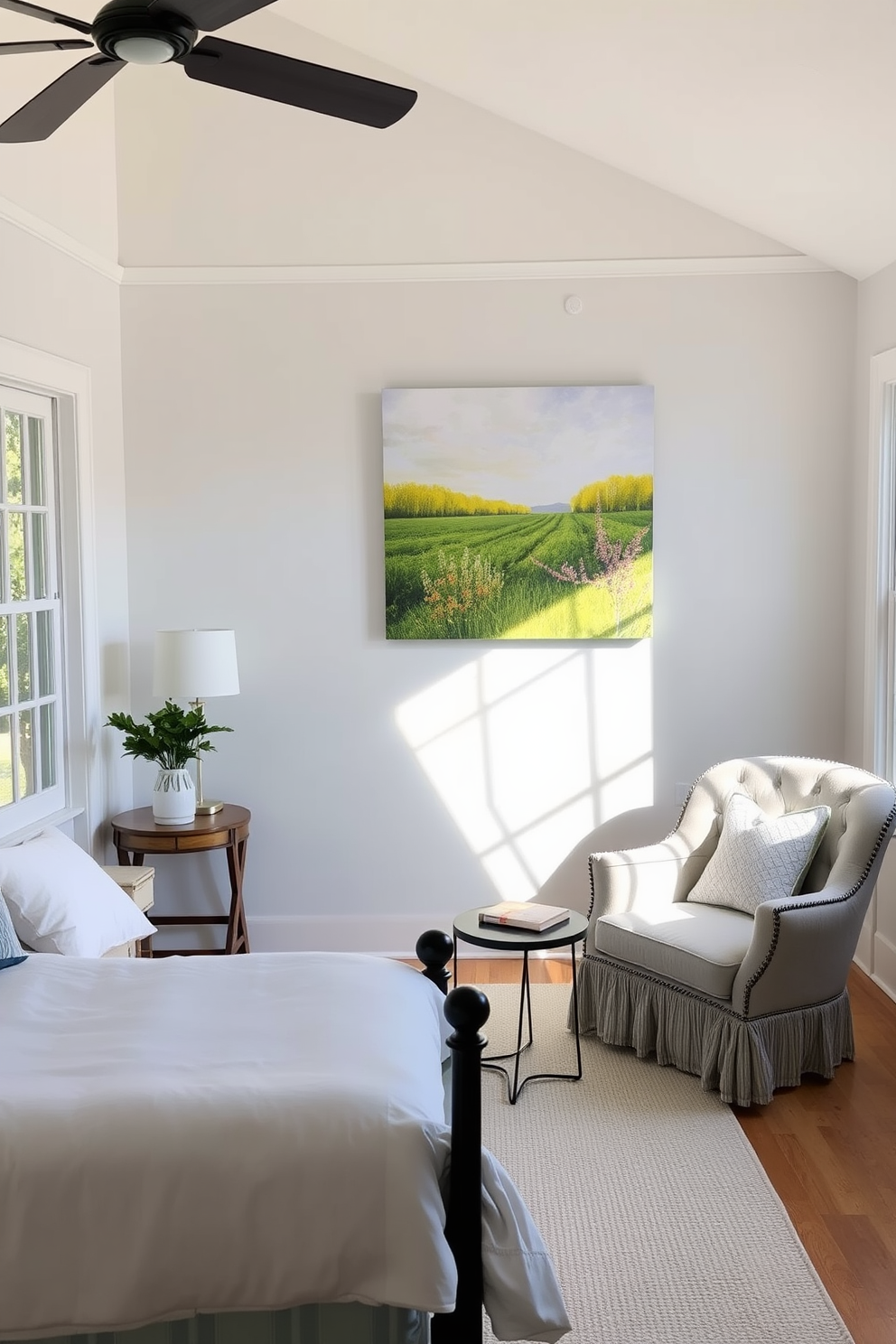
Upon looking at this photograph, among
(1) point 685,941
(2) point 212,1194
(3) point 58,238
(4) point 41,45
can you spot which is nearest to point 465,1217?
(2) point 212,1194

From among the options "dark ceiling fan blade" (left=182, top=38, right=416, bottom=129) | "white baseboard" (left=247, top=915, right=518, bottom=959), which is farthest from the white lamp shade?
"dark ceiling fan blade" (left=182, top=38, right=416, bottom=129)

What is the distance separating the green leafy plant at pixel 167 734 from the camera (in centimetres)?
423

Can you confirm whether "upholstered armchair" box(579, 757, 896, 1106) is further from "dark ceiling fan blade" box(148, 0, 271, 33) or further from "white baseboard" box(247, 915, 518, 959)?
"dark ceiling fan blade" box(148, 0, 271, 33)

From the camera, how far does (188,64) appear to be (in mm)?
2141

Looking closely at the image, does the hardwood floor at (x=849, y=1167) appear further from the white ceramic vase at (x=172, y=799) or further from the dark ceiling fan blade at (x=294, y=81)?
the dark ceiling fan blade at (x=294, y=81)

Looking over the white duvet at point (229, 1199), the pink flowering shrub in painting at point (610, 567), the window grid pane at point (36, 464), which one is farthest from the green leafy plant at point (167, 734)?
the white duvet at point (229, 1199)

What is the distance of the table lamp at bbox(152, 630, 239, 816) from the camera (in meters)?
4.28

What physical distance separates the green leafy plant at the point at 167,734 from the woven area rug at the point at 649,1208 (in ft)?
5.16

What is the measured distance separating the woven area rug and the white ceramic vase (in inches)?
56.3

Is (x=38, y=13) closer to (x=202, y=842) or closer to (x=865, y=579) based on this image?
(x=202, y=842)

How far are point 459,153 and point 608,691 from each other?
7.35 feet

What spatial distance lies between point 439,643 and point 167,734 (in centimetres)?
115

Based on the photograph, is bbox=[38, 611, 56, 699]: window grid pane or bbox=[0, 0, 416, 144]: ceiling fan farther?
bbox=[38, 611, 56, 699]: window grid pane

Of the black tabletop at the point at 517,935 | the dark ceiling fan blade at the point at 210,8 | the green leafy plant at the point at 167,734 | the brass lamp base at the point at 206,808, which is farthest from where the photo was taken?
the brass lamp base at the point at 206,808
